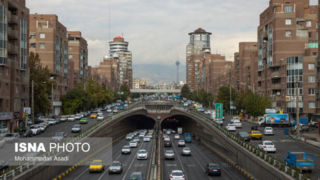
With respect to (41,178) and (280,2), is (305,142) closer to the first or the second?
(41,178)

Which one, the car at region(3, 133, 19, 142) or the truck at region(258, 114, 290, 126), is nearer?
the car at region(3, 133, 19, 142)

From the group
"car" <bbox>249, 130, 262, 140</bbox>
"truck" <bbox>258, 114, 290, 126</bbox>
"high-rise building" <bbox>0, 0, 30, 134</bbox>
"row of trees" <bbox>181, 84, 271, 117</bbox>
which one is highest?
"high-rise building" <bbox>0, 0, 30, 134</bbox>

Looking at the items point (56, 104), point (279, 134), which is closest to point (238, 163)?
point (279, 134)

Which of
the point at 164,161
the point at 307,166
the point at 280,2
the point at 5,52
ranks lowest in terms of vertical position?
the point at 164,161

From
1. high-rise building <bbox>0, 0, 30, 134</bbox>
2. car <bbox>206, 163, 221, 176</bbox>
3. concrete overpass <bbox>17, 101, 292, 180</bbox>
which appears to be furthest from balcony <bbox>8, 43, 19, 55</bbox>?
car <bbox>206, 163, 221, 176</bbox>

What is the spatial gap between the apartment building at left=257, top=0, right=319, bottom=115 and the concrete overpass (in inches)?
841

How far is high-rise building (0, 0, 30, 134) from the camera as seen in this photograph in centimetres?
6294

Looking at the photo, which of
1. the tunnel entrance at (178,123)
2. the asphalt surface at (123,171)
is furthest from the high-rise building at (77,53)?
the asphalt surface at (123,171)

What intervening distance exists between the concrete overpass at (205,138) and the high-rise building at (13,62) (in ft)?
50.1

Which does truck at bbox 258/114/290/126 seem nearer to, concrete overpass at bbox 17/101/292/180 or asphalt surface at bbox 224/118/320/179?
asphalt surface at bbox 224/118/320/179

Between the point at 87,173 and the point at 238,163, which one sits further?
the point at 238,163

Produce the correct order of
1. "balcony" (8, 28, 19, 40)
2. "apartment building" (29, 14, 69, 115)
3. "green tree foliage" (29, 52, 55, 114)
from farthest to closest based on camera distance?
"apartment building" (29, 14, 69, 115) < "green tree foliage" (29, 52, 55, 114) < "balcony" (8, 28, 19, 40)

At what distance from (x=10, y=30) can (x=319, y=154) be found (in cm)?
5448

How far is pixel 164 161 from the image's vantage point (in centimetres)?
5638
